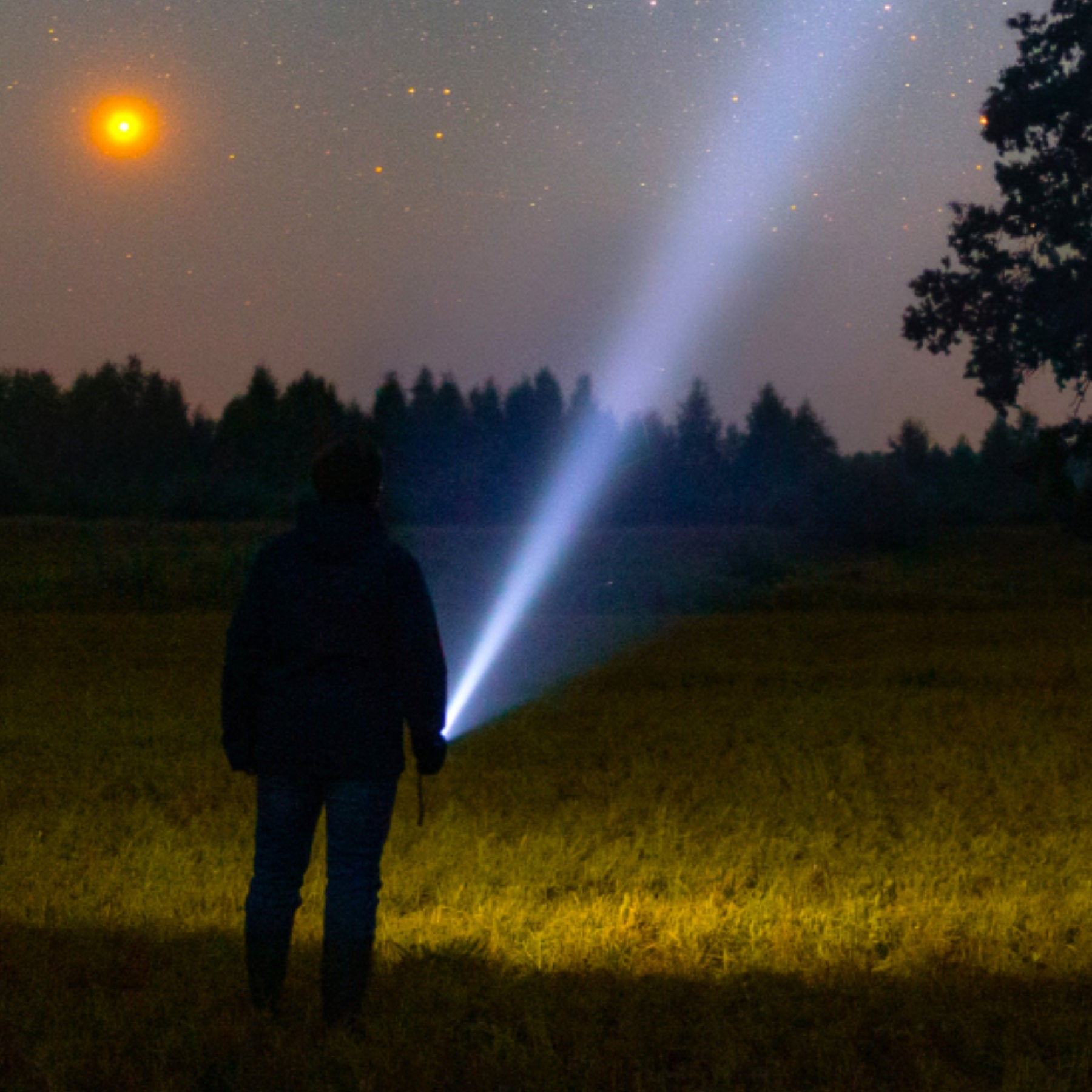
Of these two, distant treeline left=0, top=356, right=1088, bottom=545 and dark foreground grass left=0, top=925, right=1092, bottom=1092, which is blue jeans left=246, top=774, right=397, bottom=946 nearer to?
dark foreground grass left=0, top=925, right=1092, bottom=1092

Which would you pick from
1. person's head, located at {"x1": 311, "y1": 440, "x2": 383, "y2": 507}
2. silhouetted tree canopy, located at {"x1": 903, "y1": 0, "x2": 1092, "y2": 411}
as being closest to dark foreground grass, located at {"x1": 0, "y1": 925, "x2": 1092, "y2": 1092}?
person's head, located at {"x1": 311, "y1": 440, "x2": 383, "y2": 507}

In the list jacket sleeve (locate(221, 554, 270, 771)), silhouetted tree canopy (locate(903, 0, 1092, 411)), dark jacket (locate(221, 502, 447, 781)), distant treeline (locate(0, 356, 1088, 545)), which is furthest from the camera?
distant treeline (locate(0, 356, 1088, 545))

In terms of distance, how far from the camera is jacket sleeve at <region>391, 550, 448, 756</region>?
4363mm

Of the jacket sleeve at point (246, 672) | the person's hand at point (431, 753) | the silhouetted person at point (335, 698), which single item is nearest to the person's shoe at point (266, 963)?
the silhouetted person at point (335, 698)

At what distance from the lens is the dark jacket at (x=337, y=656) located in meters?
4.36

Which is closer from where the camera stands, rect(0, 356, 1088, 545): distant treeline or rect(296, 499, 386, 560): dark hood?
rect(296, 499, 386, 560): dark hood

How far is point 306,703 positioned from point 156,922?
2.29 meters

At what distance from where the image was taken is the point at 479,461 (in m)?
84.9

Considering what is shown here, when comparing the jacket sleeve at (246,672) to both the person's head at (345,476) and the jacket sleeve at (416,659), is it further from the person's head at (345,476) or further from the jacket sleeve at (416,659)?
the jacket sleeve at (416,659)

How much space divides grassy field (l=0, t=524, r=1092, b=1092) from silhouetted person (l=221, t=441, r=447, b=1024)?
1.33 feet

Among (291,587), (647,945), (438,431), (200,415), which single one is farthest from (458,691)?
(200,415)

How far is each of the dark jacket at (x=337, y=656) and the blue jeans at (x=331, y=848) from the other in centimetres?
8

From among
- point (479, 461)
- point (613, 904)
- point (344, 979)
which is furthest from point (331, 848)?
point (479, 461)

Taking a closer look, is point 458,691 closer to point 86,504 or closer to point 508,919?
point 508,919
